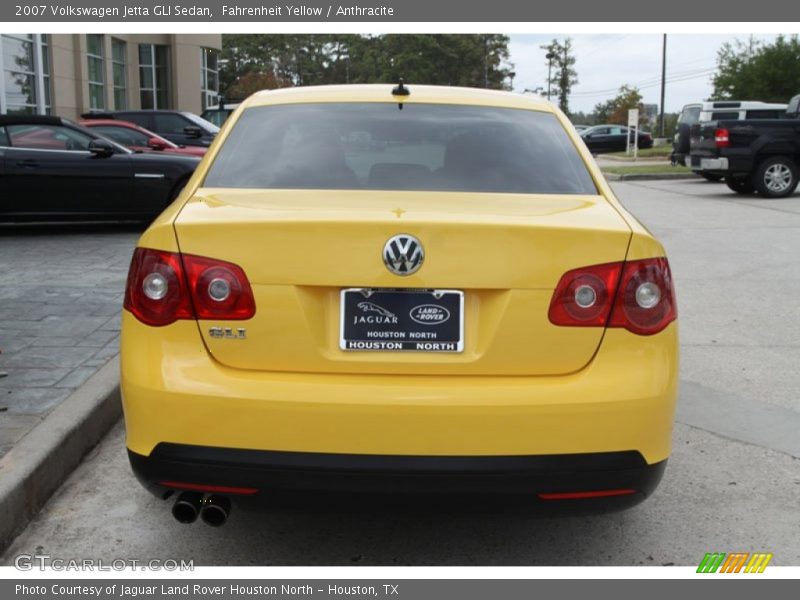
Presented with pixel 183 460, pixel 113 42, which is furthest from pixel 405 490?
pixel 113 42

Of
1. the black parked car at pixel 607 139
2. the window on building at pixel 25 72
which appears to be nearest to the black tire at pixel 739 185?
the window on building at pixel 25 72

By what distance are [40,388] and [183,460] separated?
2359mm

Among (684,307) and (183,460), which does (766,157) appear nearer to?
(684,307)

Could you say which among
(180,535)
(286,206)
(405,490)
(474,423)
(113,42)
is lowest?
(180,535)

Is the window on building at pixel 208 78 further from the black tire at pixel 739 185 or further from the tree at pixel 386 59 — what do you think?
the tree at pixel 386 59

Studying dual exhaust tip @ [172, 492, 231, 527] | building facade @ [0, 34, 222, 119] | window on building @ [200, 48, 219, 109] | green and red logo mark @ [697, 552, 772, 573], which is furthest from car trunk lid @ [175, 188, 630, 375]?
window on building @ [200, 48, 219, 109]

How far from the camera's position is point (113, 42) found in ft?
119

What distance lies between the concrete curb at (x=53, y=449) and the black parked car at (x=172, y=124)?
14375mm

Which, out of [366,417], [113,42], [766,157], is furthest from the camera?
[113,42]

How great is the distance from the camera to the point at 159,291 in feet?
9.98

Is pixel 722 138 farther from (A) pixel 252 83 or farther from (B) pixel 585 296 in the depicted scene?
(A) pixel 252 83

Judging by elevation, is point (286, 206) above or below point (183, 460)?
above

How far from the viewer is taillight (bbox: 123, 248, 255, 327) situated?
2.95 meters

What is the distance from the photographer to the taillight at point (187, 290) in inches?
116
